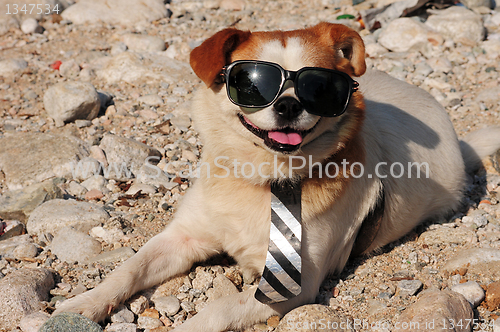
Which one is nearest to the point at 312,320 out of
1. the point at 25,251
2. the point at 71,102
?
the point at 25,251

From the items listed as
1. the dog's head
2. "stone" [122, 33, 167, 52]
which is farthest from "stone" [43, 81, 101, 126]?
the dog's head

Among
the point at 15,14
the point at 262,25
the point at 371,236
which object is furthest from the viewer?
the point at 262,25

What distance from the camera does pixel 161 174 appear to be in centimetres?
485

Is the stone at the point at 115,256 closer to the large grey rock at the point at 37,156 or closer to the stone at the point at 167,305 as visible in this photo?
the stone at the point at 167,305

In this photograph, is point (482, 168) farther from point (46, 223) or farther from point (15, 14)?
point (15, 14)

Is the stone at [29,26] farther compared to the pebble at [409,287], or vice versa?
the stone at [29,26]

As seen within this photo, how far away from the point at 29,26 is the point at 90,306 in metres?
6.21

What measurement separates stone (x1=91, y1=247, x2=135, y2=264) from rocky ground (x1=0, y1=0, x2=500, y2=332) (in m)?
0.01

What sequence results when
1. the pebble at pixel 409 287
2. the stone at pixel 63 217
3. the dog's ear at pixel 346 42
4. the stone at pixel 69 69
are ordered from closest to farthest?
the dog's ear at pixel 346 42 < the pebble at pixel 409 287 < the stone at pixel 63 217 < the stone at pixel 69 69

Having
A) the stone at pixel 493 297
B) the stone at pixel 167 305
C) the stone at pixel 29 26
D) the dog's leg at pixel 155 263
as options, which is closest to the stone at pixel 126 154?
the dog's leg at pixel 155 263

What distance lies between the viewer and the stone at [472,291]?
3312 mm

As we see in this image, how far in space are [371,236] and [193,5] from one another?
22.2 feet

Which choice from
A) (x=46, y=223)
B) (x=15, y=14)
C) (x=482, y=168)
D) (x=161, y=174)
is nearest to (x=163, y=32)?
(x=15, y=14)

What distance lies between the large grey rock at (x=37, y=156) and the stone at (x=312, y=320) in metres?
2.87
